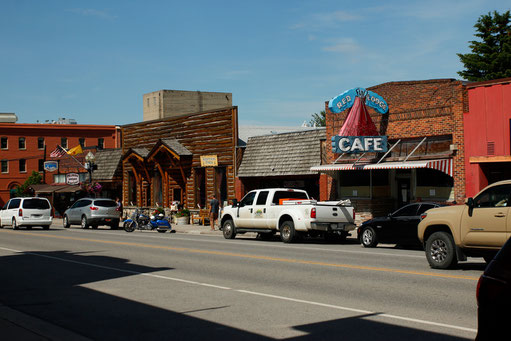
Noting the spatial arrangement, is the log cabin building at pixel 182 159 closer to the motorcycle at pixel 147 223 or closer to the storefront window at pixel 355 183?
the motorcycle at pixel 147 223

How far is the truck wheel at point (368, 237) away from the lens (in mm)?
20750

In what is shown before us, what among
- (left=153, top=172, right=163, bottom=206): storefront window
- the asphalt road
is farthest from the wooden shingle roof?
the asphalt road

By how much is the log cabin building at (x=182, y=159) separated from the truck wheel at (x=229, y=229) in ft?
33.2

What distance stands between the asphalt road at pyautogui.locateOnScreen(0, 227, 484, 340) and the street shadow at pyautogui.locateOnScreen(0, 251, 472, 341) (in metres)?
0.01

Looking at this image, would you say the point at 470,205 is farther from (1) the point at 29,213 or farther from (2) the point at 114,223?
(1) the point at 29,213

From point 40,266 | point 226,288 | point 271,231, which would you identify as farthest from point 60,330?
point 271,231

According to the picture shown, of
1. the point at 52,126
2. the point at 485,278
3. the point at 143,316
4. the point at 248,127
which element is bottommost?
the point at 143,316

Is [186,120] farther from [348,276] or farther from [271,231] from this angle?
[348,276]

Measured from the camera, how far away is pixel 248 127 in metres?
41.8

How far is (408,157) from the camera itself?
26.4 m

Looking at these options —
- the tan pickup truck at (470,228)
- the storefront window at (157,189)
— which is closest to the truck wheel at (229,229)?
the tan pickup truck at (470,228)

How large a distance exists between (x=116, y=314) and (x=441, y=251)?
7663mm

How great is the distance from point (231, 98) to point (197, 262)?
54500 millimetres

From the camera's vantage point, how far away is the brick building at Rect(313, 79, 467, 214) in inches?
975
